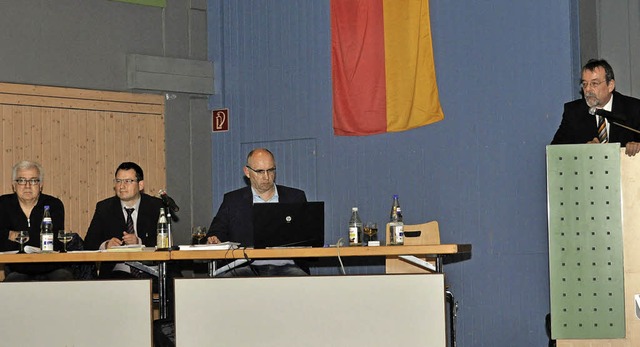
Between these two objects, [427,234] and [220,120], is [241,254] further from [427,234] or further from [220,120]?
[220,120]

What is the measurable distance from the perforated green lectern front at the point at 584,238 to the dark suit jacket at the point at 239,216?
2.08 metres

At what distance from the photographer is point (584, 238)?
16.9 feet

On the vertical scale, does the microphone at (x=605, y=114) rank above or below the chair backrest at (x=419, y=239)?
above

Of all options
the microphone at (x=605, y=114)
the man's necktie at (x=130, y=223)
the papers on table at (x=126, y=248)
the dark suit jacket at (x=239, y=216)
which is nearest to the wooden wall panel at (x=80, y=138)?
the man's necktie at (x=130, y=223)

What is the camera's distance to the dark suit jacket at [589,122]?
235 inches

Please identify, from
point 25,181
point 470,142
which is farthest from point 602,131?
point 25,181

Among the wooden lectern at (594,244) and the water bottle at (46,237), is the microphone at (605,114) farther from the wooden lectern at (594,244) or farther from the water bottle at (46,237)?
the water bottle at (46,237)

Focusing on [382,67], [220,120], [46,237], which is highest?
[382,67]

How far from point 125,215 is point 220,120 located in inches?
93.2

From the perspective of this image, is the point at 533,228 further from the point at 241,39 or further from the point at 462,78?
the point at 241,39

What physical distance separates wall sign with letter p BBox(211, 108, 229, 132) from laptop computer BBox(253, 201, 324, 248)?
3.61 m

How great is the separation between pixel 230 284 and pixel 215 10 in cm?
441

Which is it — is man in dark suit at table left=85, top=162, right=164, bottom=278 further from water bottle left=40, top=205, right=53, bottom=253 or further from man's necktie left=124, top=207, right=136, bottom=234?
water bottle left=40, top=205, right=53, bottom=253

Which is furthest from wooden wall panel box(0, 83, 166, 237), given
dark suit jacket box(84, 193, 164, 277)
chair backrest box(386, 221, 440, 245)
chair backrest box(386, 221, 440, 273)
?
chair backrest box(386, 221, 440, 245)
